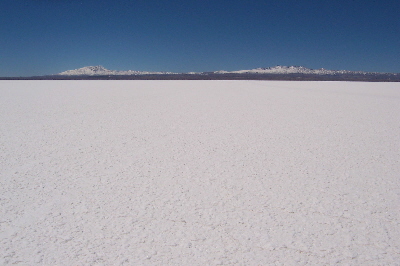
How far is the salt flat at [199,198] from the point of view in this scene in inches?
72.4

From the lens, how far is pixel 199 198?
2.54 metres

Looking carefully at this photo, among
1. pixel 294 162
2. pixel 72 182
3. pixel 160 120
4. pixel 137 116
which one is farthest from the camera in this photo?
pixel 137 116

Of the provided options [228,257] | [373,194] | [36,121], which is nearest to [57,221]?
[228,257]

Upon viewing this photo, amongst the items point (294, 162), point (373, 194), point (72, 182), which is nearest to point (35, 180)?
point (72, 182)

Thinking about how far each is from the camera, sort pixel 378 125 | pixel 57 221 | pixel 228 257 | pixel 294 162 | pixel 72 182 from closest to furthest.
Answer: pixel 228 257 → pixel 57 221 → pixel 72 182 → pixel 294 162 → pixel 378 125

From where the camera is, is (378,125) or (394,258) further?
(378,125)

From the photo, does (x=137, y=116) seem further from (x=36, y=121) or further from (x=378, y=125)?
(x=378, y=125)

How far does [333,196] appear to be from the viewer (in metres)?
2.60

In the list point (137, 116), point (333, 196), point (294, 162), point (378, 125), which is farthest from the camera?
point (137, 116)

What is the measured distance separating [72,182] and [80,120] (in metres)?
3.72

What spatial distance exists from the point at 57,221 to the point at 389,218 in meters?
2.57

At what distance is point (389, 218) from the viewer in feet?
7.39

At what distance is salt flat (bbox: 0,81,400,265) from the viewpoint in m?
1.84

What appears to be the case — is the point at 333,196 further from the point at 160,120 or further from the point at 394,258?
the point at 160,120
